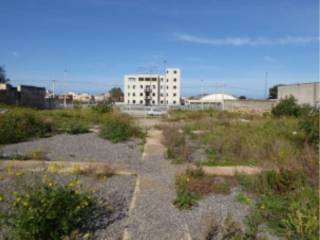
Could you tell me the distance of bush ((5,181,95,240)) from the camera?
110 inches

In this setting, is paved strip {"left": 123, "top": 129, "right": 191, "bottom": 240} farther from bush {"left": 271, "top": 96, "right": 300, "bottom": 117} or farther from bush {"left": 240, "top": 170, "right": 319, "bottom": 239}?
bush {"left": 271, "top": 96, "right": 300, "bottom": 117}

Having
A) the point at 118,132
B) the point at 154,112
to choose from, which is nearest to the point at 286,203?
the point at 118,132

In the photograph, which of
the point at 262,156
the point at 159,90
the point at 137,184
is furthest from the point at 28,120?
the point at 159,90

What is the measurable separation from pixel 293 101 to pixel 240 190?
20097 mm

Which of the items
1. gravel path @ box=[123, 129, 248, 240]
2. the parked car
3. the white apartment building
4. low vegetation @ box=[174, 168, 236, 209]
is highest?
the white apartment building

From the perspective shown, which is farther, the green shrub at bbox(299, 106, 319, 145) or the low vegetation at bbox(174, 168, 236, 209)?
the green shrub at bbox(299, 106, 319, 145)

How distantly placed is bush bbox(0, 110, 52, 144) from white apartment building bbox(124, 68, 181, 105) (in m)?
60.6

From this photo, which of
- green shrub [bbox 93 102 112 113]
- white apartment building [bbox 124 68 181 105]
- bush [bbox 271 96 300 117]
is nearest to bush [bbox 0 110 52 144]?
green shrub [bbox 93 102 112 113]

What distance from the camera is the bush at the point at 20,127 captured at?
9.07m

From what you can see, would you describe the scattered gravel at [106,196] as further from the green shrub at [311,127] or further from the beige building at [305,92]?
the beige building at [305,92]

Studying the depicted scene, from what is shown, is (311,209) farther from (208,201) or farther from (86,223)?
(86,223)

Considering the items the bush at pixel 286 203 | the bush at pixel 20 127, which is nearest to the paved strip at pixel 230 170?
the bush at pixel 286 203

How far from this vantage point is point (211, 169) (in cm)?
586

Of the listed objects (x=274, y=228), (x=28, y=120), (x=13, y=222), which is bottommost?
(x=274, y=228)
